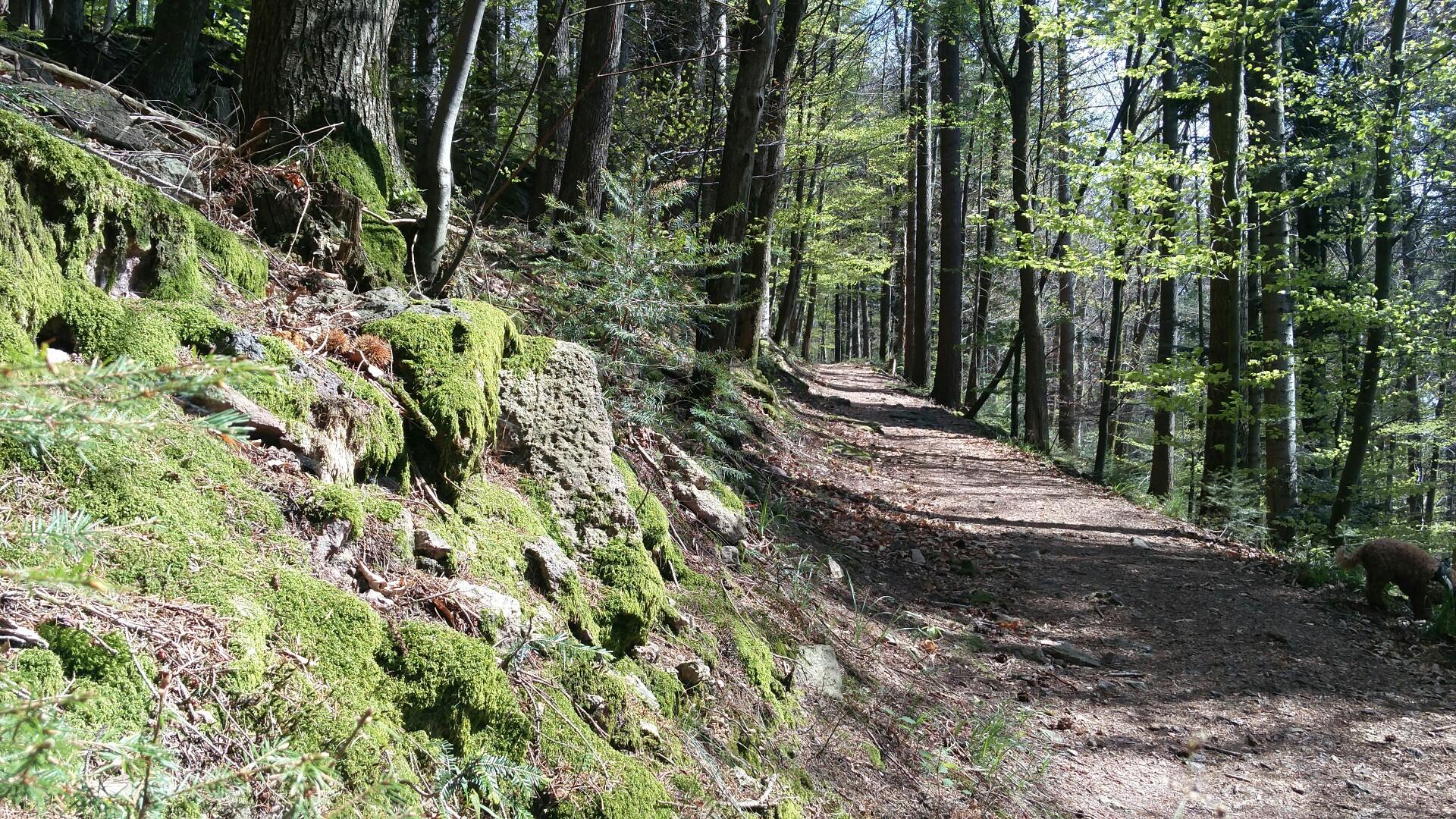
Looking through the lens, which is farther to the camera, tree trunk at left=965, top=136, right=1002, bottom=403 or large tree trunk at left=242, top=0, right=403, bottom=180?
tree trunk at left=965, top=136, right=1002, bottom=403

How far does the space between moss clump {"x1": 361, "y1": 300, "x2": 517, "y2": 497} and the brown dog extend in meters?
8.49

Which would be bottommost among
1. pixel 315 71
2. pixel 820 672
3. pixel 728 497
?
pixel 820 672

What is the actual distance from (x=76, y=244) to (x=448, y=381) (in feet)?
3.91

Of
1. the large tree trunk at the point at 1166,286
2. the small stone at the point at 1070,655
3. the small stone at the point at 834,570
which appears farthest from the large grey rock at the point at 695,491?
the large tree trunk at the point at 1166,286

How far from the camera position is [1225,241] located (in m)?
10.5

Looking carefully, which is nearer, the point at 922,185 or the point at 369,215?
the point at 369,215

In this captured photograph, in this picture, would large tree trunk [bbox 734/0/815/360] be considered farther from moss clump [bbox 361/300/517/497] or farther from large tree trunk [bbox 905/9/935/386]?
large tree trunk [bbox 905/9/935/386]

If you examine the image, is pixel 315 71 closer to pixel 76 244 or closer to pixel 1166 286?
pixel 76 244

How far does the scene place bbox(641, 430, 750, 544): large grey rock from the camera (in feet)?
17.1

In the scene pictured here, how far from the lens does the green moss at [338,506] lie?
Result: 2.39 meters

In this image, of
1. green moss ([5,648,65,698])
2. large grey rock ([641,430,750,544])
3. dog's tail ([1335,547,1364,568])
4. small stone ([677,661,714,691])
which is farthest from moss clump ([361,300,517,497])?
dog's tail ([1335,547,1364,568])

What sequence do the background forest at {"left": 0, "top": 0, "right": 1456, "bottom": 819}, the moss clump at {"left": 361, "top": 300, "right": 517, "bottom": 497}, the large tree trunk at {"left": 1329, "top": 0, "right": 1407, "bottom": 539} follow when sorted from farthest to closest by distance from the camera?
the large tree trunk at {"left": 1329, "top": 0, "right": 1407, "bottom": 539} → the moss clump at {"left": 361, "top": 300, "right": 517, "bottom": 497} → the background forest at {"left": 0, "top": 0, "right": 1456, "bottom": 819}

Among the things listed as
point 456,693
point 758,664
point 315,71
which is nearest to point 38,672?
point 456,693

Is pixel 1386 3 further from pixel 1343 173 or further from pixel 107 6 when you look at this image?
pixel 107 6
